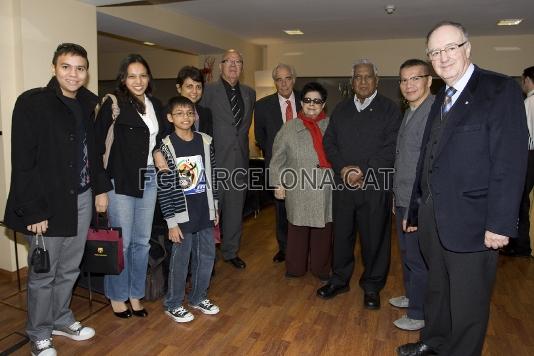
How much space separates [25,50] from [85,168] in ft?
4.69

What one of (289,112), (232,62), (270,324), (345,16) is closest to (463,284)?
(270,324)

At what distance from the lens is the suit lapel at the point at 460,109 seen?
69.0 inches

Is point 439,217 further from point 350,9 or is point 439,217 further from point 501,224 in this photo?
point 350,9

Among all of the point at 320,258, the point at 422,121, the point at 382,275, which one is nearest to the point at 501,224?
the point at 422,121

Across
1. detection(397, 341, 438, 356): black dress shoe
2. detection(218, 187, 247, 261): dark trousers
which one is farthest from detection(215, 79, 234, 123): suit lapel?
detection(397, 341, 438, 356): black dress shoe

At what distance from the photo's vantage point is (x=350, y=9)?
4.91 metres

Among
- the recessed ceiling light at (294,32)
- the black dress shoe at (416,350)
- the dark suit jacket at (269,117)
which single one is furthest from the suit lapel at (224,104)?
the recessed ceiling light at (294,32)

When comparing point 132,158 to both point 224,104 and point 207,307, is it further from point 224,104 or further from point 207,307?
point 224,104

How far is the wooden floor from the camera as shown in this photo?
2.33 meters

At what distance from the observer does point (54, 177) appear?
2055mm

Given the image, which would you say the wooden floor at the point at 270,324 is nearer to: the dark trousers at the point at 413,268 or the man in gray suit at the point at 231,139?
the dark trousers at the point at 413,268

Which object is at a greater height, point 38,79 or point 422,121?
point 38,79

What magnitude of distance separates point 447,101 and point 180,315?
1991mm

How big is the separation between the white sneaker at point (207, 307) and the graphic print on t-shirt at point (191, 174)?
79cm
